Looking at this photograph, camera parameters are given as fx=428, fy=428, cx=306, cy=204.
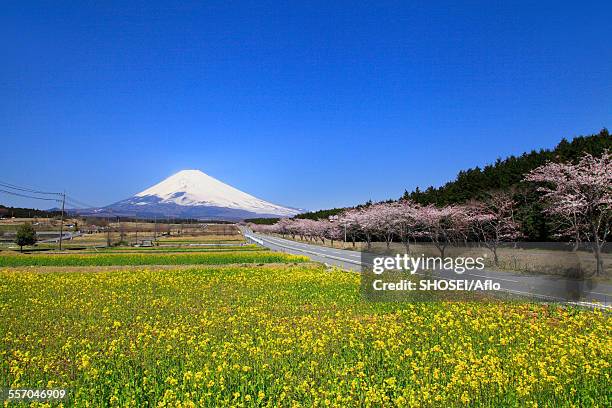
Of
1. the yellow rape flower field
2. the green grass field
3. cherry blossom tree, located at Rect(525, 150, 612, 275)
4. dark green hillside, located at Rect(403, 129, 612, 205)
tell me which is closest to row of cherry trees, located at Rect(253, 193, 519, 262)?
dark green hillside, located at Rect(403, 129, 612, 205)

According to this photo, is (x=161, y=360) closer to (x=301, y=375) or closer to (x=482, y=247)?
(x=301, y=375)

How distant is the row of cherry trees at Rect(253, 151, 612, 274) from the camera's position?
2370cm

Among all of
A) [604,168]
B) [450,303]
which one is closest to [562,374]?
[450,303]

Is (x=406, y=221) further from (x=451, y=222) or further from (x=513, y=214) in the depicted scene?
A: (x=513, y=214)

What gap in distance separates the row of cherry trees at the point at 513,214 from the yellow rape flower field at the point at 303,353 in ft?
45.7

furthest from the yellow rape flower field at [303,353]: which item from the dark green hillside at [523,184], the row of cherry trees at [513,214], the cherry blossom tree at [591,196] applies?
the dark green hillside at [523,184]

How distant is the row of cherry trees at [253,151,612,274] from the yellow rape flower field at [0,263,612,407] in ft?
45.7

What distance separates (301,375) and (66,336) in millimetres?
6402

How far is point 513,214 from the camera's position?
3797cm

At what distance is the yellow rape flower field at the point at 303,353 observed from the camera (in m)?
6.39

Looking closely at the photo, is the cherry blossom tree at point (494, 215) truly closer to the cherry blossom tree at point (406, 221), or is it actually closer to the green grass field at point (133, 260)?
the cherry blossom tree at point (406, 221)

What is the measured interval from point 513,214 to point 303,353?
35.2m

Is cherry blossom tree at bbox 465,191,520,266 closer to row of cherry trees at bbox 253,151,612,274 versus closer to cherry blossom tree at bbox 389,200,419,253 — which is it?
row of cherry trees at bbox 253,151,612,274

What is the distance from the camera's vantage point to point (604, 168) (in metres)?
24.2
